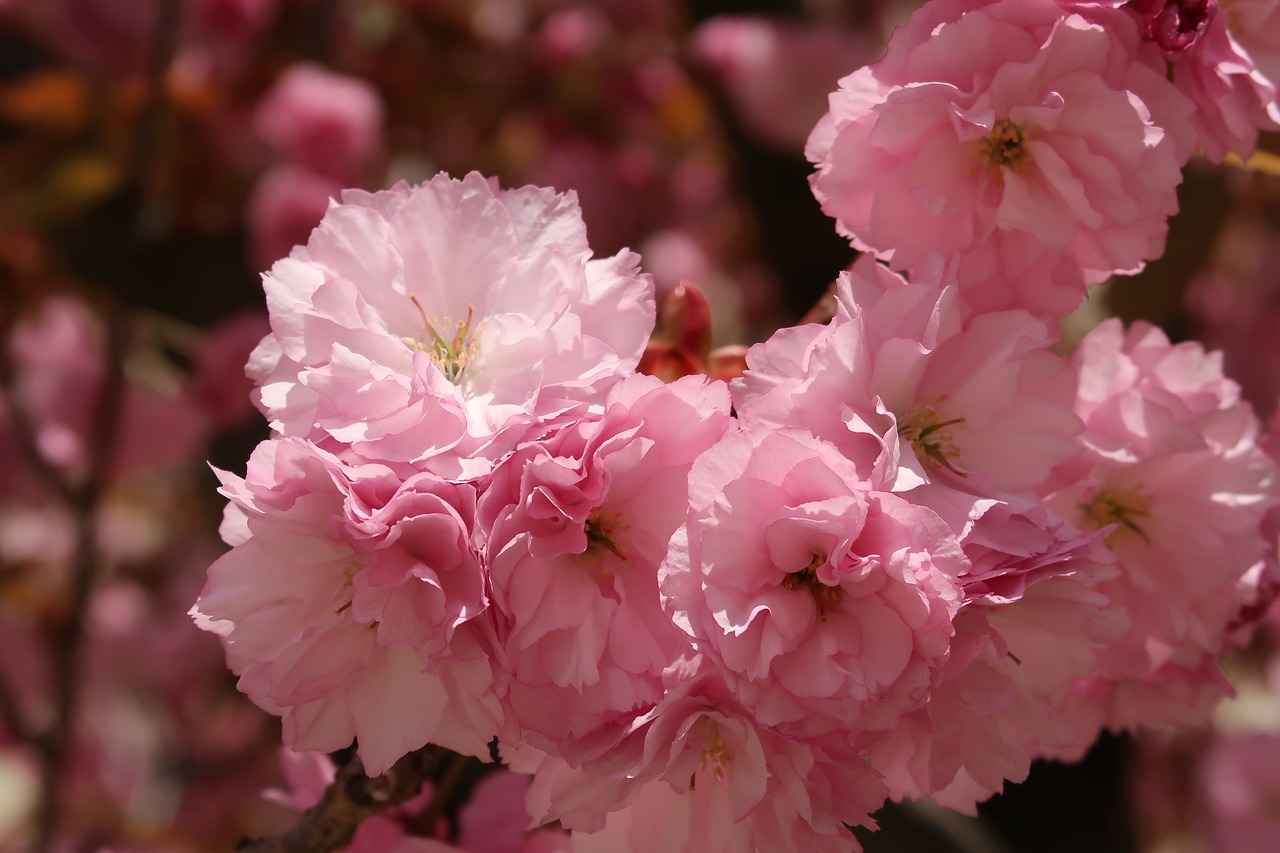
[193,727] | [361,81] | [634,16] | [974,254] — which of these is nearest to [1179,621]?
[974,254]

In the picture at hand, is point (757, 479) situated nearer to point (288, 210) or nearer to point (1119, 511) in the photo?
point (1119, 511)

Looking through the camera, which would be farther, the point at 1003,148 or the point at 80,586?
the point at 80,586

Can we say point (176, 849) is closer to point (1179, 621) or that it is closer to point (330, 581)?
point (330, 581)

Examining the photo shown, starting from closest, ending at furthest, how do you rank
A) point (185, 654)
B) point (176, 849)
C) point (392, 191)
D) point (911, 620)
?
point (911, 620) → point (392, 191) → point (176, 849) → point (185, 654)

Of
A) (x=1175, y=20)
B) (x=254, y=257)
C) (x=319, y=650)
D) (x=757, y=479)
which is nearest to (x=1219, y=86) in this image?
(x=1175, y=20)

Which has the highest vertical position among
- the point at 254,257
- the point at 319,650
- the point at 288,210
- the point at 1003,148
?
the point at 1003,148

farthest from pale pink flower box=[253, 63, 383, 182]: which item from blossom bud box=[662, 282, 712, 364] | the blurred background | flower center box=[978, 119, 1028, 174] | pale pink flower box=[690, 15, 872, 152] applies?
flower center box=[978, 119, 1028, 174]

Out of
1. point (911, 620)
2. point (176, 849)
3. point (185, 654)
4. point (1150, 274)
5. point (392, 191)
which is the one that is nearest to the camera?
point (911, 620)
